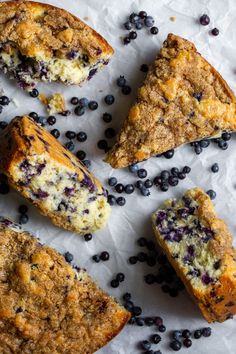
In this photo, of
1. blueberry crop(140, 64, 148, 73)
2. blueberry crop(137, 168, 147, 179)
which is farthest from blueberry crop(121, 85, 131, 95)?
blueberry crop(137, 168, 147, 179)

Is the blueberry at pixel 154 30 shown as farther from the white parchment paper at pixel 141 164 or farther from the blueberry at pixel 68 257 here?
the blueberry at pixel 68 257

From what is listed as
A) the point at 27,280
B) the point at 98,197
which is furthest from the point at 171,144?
the point at 27,280

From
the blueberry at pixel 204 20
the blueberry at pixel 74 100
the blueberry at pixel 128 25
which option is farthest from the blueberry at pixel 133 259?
the blueberry at pixel 204 20

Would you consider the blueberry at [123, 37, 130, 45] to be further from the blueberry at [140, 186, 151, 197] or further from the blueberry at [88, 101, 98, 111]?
the blueberry at [140, 186, 151, 197]

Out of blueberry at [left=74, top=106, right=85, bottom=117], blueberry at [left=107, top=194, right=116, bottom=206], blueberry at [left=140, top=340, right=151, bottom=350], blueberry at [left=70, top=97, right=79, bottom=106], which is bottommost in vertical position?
blueberry at [left=140, top=340, right=151, bottom=350]

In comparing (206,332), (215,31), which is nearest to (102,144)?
(215,31)

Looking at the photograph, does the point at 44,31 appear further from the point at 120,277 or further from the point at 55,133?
the point at 120,277
